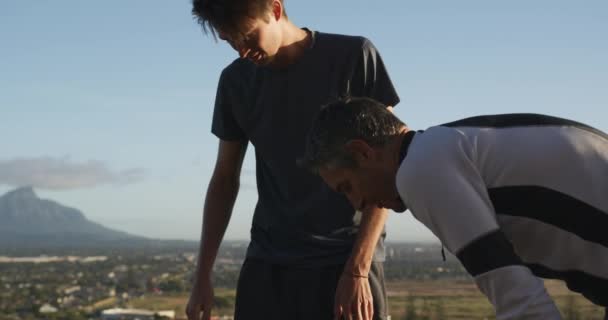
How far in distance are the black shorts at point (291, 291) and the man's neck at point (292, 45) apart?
60 cm

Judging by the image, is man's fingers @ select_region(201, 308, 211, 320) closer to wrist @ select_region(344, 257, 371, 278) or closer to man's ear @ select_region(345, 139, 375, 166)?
wrist @ select_region(344, 257, 371, 278)

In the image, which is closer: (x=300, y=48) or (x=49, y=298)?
(x=300, y=48)

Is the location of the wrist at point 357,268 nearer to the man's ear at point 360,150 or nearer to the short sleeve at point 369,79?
the short sleeve at point 369,79

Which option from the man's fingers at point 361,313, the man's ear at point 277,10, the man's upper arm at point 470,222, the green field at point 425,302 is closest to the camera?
the man's upper arm at point 470,222

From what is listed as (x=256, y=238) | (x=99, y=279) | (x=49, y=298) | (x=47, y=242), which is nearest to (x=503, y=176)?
(x=256, y=238)

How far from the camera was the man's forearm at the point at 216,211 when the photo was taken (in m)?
3.16

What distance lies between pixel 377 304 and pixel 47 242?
17410 cm

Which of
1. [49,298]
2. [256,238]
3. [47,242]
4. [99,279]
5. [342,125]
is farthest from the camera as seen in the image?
[47,242]

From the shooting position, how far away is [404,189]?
1.75 meters

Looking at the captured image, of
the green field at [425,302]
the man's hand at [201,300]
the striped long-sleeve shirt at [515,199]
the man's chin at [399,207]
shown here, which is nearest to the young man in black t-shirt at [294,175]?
the man's hand at [201,300]

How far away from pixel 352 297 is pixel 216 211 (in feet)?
2.47

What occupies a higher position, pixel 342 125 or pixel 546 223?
pixel 342 125

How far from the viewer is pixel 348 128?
1.88m

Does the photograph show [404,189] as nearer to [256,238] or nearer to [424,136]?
[424,136]
